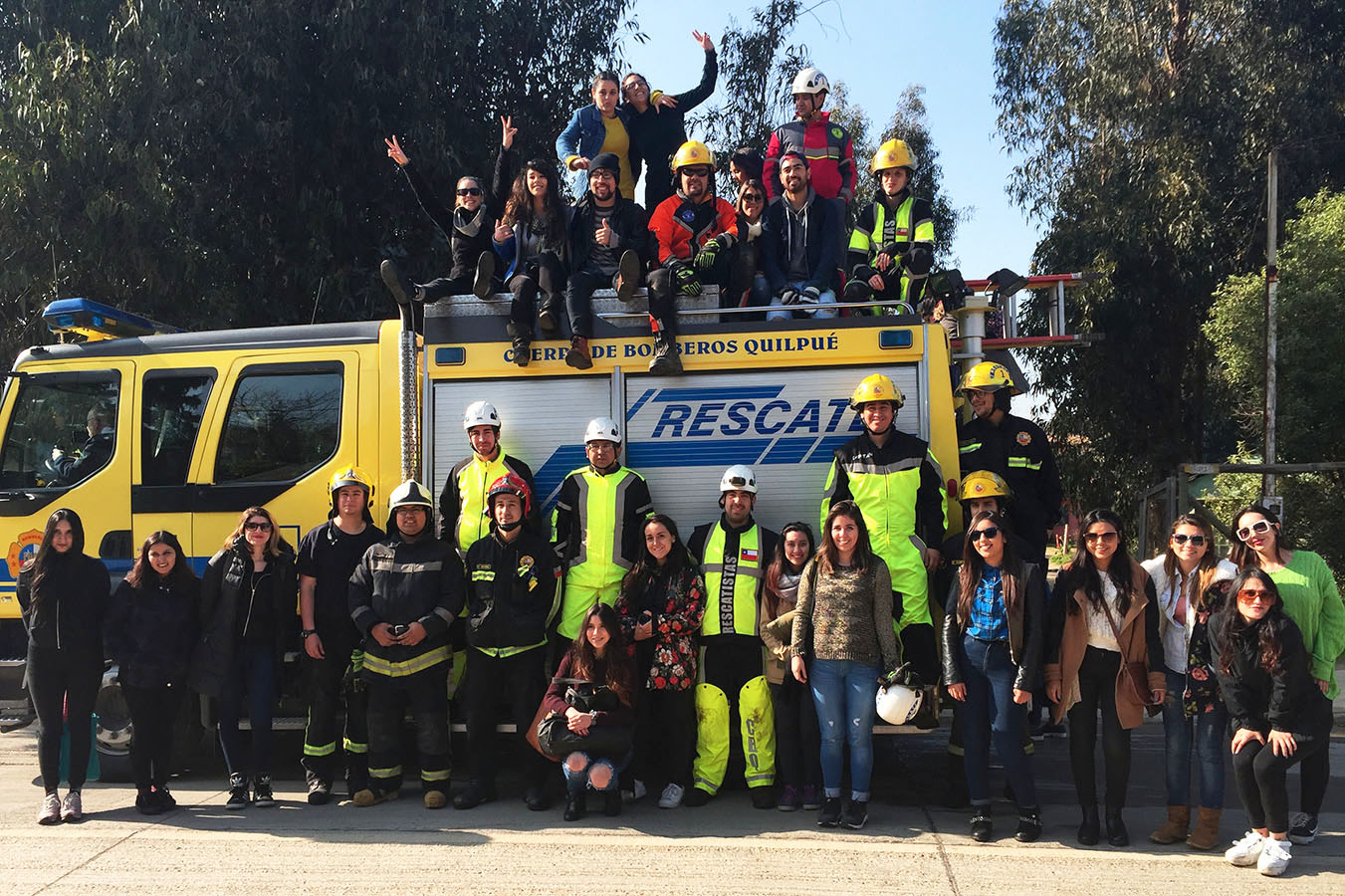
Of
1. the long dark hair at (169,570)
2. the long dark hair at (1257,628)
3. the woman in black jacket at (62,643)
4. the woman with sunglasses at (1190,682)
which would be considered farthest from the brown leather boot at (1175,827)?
the woman in black jacket at (62,643)

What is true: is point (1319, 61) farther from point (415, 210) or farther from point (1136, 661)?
point (1136, 661)

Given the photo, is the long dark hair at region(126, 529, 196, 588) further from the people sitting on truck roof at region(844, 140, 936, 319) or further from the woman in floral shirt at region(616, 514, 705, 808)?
the people sitting on truck roof at region(844, 140, 936, 319)

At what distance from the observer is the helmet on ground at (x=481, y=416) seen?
6414mm

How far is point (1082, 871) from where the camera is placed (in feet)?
A: 16.8

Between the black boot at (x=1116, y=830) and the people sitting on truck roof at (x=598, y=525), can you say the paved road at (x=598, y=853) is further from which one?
the people sitting on truck roof at (x=598, y=525)

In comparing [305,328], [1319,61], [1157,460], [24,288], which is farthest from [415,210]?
[1319,61]

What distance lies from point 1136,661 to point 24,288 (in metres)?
11.4

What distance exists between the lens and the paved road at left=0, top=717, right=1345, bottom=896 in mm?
4941

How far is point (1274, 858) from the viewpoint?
5.07 m

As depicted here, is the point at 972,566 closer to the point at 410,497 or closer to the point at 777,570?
the point at 777,570

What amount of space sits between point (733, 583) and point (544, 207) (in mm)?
2721

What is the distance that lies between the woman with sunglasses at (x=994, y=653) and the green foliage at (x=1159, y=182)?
13.4 metres

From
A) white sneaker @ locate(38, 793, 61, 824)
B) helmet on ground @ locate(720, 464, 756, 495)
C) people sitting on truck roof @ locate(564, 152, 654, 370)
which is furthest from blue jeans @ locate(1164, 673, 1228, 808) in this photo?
white sneaker @ locate(38, 793, 61, 824)

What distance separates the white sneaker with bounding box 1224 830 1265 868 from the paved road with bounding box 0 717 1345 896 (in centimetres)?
9
